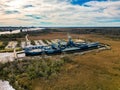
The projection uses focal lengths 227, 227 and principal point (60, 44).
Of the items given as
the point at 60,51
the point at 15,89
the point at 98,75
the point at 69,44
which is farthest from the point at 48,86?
the point at 69,44

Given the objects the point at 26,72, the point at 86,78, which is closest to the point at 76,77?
the point at 86,78

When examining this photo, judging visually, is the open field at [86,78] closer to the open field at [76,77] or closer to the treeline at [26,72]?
the open field at [76,77]

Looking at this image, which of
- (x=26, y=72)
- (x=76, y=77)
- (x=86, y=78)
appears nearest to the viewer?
(x=86, y=78)

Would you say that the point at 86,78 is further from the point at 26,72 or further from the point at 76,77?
the point at 26,72

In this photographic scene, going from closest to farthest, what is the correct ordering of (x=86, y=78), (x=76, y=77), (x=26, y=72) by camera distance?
(x=86, y=78)
(x=76, y=77)
(x=26, y=72)

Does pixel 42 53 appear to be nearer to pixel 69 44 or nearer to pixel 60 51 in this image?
pixel 60 51

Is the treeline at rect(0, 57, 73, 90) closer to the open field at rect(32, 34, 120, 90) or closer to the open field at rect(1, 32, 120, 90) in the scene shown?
the open field at rect(1, 32, 120, 90)

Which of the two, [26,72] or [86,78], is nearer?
[86,78]

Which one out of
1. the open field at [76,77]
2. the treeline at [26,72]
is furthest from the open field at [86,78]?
the treeline at [26,72]

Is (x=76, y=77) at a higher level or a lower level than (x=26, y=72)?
lower
